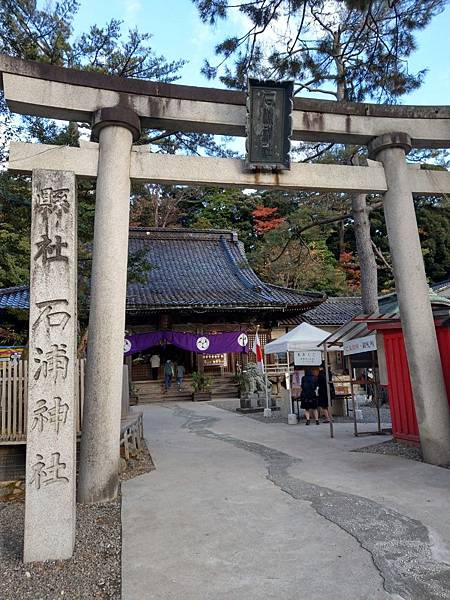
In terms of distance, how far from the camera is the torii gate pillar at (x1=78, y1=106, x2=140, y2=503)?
16.4 feet

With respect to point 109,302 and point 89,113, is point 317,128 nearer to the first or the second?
point 89,113

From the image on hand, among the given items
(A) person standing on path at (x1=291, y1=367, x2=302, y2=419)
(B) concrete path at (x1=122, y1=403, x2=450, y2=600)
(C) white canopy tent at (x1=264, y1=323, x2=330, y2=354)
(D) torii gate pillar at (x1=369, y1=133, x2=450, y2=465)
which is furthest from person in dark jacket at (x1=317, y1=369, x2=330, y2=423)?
(D) torii gate pillar at (x1=369, y1=133, x2=450, y2=465)

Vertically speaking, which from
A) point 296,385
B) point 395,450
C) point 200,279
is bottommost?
point 395,450

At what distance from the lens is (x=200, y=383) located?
1820 cm

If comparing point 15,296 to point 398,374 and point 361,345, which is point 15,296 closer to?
point 361,345

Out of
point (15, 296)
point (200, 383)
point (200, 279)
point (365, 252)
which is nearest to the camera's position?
point (365, 252)

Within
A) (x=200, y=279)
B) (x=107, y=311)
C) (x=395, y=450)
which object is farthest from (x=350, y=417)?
(x=200, y=279)

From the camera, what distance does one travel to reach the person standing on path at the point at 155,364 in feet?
62.1

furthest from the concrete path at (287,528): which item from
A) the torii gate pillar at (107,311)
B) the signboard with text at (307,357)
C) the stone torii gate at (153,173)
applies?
the signboard with text at (307,357)

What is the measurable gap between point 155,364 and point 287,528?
600 inches

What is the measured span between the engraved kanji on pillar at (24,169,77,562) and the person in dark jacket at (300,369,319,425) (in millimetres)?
7693

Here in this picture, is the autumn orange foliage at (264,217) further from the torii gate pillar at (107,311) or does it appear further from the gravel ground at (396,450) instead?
the torii gate pillar at (107,311)

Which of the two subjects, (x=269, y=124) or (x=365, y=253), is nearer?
(x=269, y=124)

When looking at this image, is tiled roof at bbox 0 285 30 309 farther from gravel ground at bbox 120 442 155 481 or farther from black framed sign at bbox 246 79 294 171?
black framed sign at bbox 246 79 294 171
